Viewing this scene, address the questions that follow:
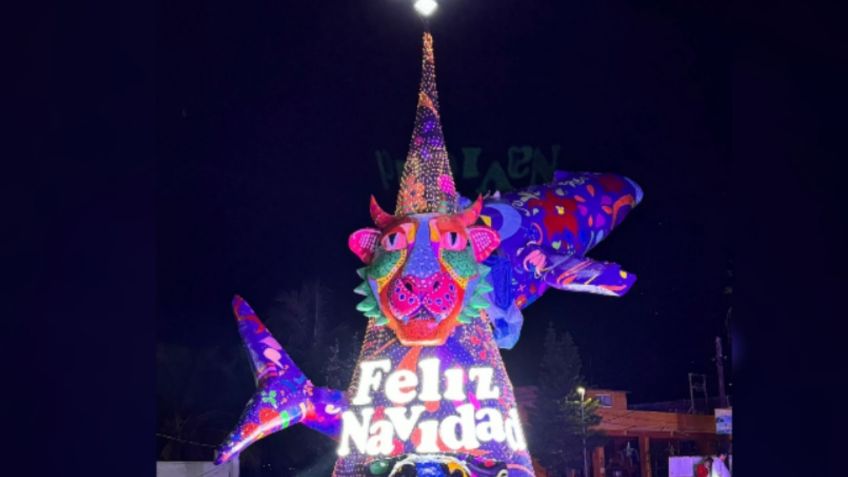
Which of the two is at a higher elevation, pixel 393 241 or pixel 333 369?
pixel 393 241

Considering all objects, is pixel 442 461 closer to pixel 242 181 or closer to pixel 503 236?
pixel 503 236

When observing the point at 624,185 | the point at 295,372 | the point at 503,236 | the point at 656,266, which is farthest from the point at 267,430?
the point at 656,266

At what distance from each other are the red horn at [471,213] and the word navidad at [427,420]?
1.19 m

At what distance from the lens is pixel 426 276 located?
28.9 feet

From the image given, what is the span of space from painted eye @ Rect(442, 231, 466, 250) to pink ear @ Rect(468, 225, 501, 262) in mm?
169

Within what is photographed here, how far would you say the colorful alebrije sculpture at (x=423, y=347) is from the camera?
8.75m

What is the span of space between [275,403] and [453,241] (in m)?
2.00

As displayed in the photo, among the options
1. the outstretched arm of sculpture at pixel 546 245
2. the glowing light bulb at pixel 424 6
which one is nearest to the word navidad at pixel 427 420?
the outstretched arm of sculpture at pixel 546 245

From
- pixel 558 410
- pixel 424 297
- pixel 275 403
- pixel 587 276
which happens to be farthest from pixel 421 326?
pixel 558 410

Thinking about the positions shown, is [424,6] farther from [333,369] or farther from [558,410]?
[558,410]

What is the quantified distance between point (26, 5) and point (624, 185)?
8.83m


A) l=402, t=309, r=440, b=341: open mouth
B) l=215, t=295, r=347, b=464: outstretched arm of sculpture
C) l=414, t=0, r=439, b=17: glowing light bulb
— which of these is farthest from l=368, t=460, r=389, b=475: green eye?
l=414, t=0, r=439, b=17: glowing light bulb

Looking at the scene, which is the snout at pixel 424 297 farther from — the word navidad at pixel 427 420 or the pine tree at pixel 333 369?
the pine tree at pixel 333 369

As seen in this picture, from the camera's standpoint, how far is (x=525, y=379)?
16.7 meters
